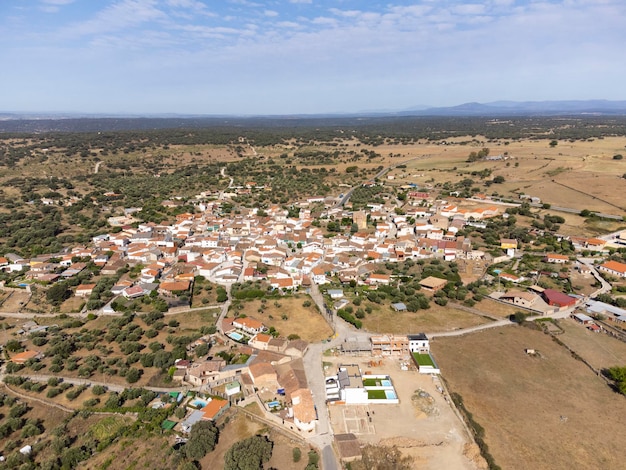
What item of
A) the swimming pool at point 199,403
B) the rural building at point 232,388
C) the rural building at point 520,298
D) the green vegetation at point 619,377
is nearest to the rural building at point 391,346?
the rural building at point 232,388

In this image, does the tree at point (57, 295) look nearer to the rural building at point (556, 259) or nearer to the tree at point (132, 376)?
the tree at point (132, 376)

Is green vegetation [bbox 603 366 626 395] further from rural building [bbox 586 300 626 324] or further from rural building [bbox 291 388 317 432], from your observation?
rural building [bbox 291 388 317 432]

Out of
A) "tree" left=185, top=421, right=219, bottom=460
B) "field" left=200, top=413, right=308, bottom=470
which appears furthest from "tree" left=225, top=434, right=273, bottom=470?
"tree" left=185, top=421, right=219, bottom=460

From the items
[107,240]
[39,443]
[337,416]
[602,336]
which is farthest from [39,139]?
[602,336]

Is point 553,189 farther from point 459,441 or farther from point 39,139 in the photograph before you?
point 39,139

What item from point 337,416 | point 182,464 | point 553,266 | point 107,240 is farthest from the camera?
point 107,240

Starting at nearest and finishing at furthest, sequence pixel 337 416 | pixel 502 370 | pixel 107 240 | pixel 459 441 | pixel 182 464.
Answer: pixel 182 464 → pixel 459 441 → pixel 337 416 → pixel 502 370 → pixel 107 240

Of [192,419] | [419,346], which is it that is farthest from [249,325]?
[419,346]

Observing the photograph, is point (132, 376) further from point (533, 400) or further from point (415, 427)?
point (533, 400)
